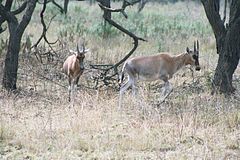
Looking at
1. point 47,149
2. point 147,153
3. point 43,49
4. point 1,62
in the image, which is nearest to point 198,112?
point 147,153

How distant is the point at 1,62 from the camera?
1573cm

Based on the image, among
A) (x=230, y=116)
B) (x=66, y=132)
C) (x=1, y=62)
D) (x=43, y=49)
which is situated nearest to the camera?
(x=66, y=132)

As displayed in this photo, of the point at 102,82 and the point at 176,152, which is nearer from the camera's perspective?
the point at 176,152

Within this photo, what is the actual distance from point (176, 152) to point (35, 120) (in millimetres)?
2747

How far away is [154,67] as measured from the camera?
40.7 feet

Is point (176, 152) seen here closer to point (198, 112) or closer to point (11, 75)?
point (198, 112)

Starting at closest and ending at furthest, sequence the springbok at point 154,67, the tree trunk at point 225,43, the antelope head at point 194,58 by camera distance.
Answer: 1. the springbok at point 154,67
2. the tree trunk at point 225,43
3. the antelope head at point 194,58

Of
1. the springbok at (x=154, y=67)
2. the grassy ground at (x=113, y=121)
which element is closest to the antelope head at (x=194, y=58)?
the springbok at (x=154, y=67)

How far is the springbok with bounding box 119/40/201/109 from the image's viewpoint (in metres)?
12.1

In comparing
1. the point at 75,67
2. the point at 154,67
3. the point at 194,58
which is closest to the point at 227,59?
the point at 194,58

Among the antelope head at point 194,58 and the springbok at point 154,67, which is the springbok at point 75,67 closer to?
the springbok at point 154,67

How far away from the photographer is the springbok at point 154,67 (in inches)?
477

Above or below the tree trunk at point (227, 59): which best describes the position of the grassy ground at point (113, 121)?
below

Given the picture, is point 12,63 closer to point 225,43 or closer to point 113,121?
point 113,121
